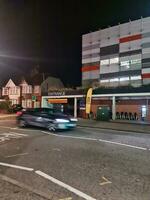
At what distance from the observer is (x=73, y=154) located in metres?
8.74

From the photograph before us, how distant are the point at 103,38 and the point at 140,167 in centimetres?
5332

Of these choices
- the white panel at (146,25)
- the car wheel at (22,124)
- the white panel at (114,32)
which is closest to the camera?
the car wheel at (22,124)

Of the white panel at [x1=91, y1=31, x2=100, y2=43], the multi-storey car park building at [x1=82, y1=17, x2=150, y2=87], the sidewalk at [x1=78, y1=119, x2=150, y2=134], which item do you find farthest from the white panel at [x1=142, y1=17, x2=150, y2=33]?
the sidewalk at [x1=78, y1=119, x2=150, y2=134]

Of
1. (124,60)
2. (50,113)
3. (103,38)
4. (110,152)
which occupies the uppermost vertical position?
(103,38)

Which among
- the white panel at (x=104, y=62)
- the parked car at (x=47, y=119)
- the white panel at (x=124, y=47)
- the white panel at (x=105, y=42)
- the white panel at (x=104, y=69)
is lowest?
the parked car at (x=47, y=119)

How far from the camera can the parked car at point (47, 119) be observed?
627 inches

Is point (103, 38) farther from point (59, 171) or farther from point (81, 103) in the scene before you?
point (59, 171)

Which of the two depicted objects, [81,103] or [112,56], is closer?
[81,103]

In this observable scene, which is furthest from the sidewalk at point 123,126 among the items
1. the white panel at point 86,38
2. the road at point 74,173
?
the white panel at point 86,38

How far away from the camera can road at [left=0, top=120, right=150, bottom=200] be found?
4906 millimetres

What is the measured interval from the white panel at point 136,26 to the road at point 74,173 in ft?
152

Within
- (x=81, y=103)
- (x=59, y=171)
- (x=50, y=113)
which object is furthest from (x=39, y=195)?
(x=81, y=103)

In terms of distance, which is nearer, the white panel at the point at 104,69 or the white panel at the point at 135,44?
the white panel at the point at 135,44

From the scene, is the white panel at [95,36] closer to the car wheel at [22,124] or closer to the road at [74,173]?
the car wheel at [22,124]
